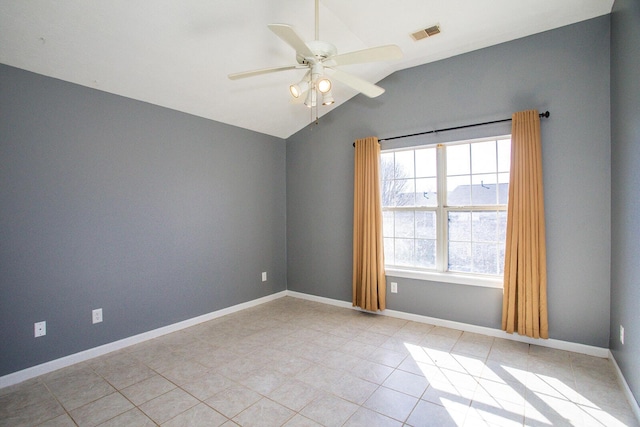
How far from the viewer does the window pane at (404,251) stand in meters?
3.81

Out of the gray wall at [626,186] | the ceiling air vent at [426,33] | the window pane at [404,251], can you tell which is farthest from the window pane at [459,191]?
the ceiling air vent at [426,33]

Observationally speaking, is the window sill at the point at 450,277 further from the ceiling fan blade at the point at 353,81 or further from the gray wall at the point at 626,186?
the ceiling fan blade at the point at 353,81

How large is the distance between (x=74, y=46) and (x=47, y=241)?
1.63 metres

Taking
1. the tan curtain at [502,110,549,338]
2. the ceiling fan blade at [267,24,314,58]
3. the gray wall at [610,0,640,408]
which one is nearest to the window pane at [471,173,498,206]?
the tan curtain at [502,110,549,338]

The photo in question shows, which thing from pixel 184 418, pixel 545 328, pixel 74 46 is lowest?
pixel 184 418

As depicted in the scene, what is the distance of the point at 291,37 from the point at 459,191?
8.37ft

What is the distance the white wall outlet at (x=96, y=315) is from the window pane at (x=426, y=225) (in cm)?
350

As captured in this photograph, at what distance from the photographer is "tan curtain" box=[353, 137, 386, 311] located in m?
3.82

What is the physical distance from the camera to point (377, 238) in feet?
12.5

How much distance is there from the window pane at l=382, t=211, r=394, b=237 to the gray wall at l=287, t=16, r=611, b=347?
484 millimetres

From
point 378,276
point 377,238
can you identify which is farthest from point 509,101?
point 378,276

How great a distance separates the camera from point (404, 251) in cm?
386

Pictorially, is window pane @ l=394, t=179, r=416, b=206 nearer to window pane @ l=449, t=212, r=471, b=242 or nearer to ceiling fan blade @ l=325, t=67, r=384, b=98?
window pane @ l=449, t=212, r=471, b=242

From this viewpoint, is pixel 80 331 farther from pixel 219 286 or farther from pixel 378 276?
pixel 378 276
